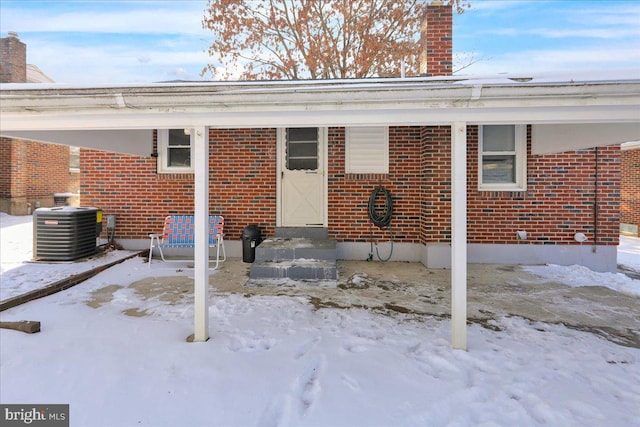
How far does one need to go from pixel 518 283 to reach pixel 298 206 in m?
4.13

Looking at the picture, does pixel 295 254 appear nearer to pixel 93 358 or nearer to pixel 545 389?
pixel 93 358

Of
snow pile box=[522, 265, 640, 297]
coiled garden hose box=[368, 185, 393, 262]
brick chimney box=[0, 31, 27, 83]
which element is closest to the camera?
snow pile box=[522, 265, 640, 297]

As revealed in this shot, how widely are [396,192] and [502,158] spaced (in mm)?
2134

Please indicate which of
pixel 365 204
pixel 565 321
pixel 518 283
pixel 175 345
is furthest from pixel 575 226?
pixel 175 345

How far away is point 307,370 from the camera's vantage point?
2.76 metres

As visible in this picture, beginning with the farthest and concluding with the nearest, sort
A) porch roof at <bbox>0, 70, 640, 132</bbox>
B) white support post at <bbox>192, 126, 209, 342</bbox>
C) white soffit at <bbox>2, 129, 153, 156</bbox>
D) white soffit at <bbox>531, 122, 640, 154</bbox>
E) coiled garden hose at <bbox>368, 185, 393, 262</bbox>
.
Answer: coiled garden hose at <bbox>368, 185, 393, 262</bbox>, white soffit at <bbox>2, 129, 153, 156</bbox>, white soffit at <bbox>531, 122, 640, 154</bbox>, white support post at <bbox>192, 126, 209, 342</bbox>, porch roof at <bbox>0, 70, 640, 132</bbox>

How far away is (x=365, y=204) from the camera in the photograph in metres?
6.86

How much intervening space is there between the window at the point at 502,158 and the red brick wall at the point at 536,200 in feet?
0.39

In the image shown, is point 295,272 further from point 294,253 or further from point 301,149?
point 301,149

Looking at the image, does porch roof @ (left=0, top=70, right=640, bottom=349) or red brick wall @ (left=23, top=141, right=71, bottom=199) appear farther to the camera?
red brick wall @ (left=23, top=141, right=71, bottom=199)

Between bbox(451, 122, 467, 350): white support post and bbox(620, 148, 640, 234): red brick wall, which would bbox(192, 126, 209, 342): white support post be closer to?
bbox(451, 122, 467, 350): white support post

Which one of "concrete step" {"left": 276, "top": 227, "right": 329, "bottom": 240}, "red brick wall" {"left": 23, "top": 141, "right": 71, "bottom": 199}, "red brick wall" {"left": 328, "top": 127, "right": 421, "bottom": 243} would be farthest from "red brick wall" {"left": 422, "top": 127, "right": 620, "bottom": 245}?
"red brick wall" {"left": 23, "top": 141, "right": 71, "bottom": 199}

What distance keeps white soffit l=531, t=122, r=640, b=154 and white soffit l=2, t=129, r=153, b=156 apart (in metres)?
6.44

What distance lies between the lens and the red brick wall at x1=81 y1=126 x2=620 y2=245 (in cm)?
634
